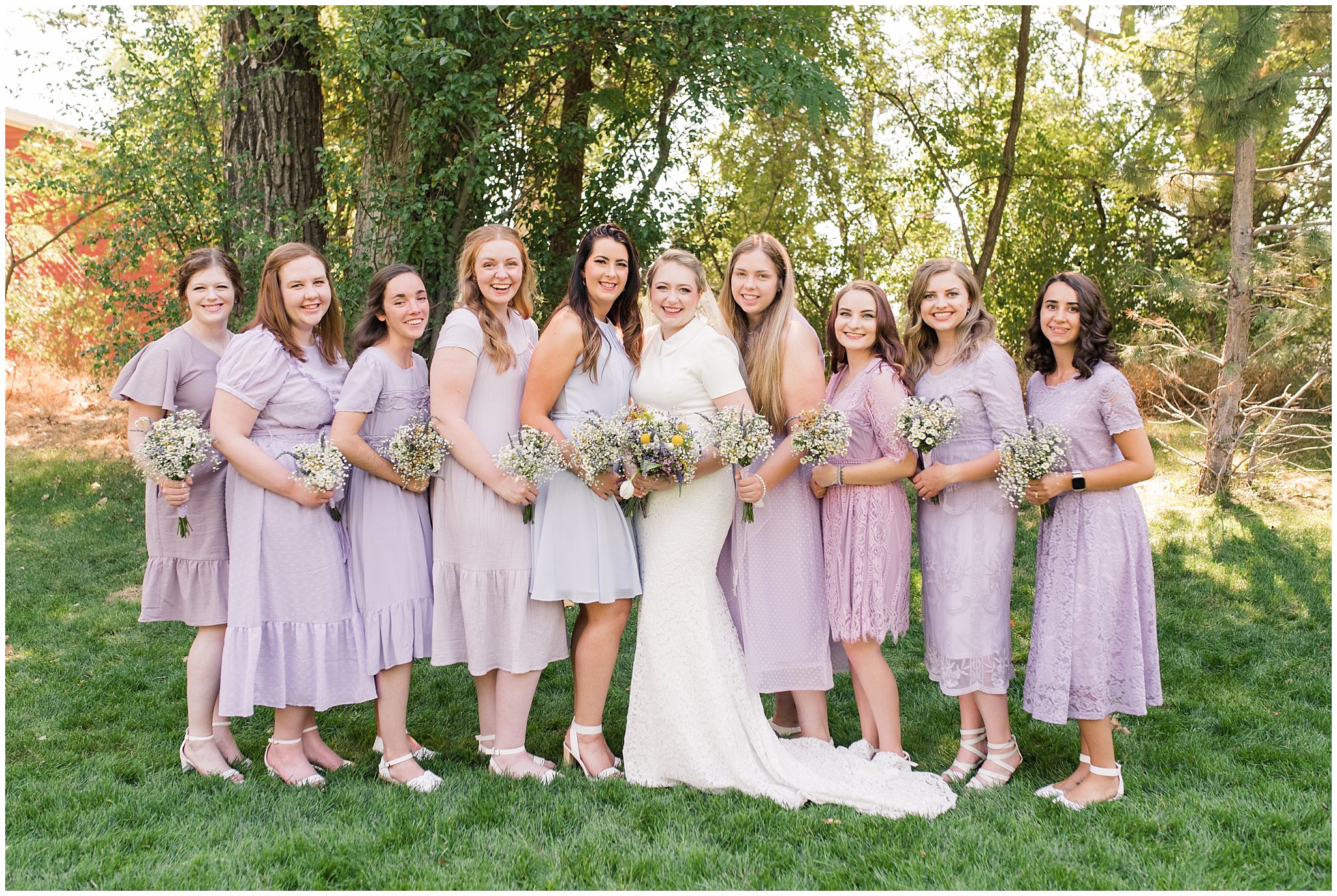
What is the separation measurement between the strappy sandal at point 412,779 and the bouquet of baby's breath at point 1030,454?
9.74 ft

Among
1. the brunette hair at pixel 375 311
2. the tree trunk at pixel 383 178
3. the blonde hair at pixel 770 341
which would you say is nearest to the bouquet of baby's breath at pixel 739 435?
the blonde hair at pixel 770 341

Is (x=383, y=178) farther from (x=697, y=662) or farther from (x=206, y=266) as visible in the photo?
(x=697, y=662)

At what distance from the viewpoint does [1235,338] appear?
9930mm

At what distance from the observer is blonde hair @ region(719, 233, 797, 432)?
4.53m

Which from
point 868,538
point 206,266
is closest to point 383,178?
point 206,266

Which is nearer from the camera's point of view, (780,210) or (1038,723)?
(1038,723)

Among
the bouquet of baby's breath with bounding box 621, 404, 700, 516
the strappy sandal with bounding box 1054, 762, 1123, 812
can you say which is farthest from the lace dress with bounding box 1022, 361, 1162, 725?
the bouquet of baby's breath with bounding box 621, 404, 700, 516

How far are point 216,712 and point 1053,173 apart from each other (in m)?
15.0

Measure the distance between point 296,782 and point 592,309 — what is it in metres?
2.65

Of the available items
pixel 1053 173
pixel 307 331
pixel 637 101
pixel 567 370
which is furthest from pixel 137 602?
pixel 1053 173

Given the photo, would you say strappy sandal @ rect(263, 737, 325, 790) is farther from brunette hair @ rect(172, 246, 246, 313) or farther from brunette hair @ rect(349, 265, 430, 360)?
brunette hair @ rect(172, 246, 246, 313)

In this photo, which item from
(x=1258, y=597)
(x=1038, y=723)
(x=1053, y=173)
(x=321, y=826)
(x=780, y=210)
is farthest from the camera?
(x=1053, y=173)

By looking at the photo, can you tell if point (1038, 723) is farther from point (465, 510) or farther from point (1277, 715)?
point (465, 510)

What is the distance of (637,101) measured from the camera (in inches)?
343
